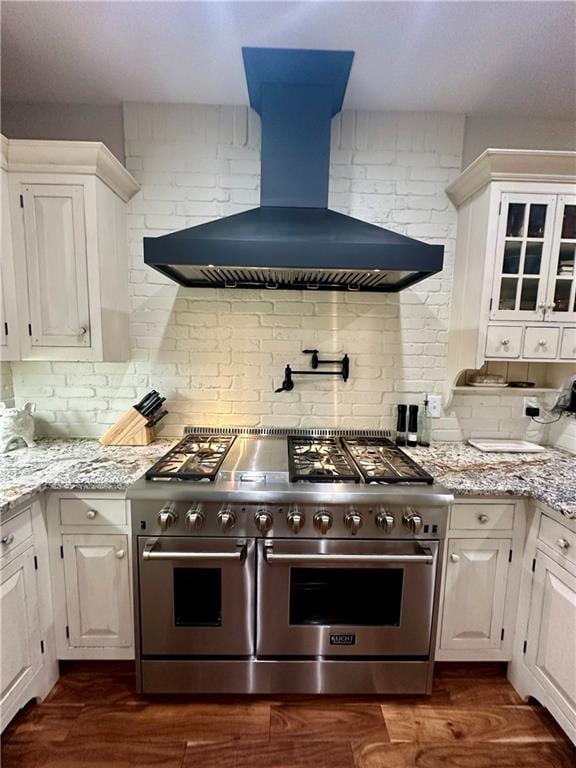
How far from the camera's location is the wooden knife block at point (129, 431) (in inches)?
80.0

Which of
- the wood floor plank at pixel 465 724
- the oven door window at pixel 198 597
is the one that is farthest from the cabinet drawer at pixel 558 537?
the oven door window at pixel 198 597

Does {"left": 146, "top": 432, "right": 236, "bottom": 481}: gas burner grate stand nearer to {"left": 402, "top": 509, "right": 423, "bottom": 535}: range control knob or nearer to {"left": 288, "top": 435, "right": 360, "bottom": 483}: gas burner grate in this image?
{"left": 288, "top": 435, "right": 360, "bottom": 483}: gas burner grate

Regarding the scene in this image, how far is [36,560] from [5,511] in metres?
0.33

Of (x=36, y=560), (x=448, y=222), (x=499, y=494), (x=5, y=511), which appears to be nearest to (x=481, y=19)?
(x=448, y=222)

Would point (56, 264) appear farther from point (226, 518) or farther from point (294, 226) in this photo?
point (226, 518)

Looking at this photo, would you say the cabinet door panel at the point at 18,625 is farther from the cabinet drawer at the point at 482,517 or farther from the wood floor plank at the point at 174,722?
the cabinet drawer at the point at 482,517

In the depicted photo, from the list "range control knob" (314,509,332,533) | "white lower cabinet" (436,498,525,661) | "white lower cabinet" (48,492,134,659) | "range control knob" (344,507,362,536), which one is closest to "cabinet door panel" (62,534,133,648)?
"white lower cabinet" (48,492,134,659)

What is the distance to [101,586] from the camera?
5.32 feet

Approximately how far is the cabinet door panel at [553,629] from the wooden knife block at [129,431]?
2.00 m

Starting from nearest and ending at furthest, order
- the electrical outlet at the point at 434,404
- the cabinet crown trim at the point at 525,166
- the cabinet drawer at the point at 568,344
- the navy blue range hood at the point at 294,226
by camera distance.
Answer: the navy blue range hood at the point at 294,226 < the cabinet crown trim at the point at 525,166 < the cabinet drawer at the point at 568,344 < the electrical outlet at the point at 434,404

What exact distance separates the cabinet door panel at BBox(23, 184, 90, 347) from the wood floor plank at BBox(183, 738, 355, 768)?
5.91ft

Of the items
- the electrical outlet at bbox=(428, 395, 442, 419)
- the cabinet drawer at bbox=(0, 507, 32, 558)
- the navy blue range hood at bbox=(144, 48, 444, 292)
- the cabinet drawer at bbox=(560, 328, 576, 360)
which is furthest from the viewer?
the electrical outlet at bbox=(428, 395, 442, 419)

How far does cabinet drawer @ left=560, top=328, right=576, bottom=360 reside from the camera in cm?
183

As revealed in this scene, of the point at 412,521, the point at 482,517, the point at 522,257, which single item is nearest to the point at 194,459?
the point at 412,521
